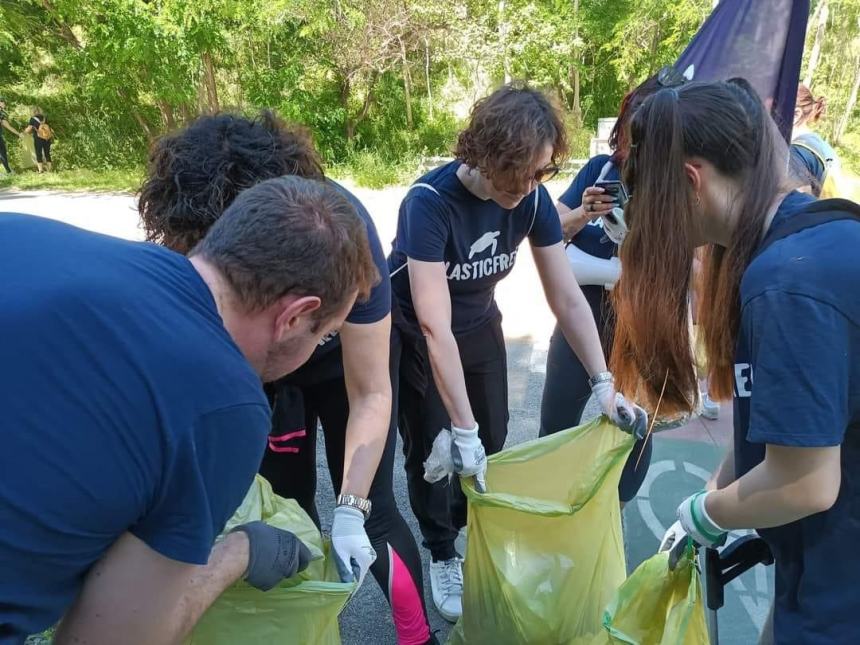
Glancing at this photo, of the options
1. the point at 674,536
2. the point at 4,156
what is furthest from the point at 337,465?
the point at 4,156

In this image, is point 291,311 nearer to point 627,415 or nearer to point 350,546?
point 350,546

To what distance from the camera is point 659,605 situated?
4.09 ft

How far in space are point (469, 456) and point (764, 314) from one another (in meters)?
0.93

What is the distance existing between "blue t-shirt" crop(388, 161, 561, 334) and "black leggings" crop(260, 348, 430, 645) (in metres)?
0.33

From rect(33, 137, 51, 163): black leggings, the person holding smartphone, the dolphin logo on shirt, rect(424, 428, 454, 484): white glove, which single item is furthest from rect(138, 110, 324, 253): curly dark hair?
rect(33, 137, 51, 163): black leggings

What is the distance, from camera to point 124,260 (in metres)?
0.79

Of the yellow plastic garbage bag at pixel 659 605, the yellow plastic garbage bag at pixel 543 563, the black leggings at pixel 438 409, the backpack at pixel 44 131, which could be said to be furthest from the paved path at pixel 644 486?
the backpack at pixel 44 131

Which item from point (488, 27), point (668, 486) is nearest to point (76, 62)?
point (488, 27)

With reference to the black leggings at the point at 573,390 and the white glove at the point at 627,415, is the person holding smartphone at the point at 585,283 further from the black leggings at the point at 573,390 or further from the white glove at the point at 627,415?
the white glove at the point at 627,415

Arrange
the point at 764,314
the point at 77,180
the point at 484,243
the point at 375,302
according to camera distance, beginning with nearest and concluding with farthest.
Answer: the point at 764,314 → the point at 375,302 → the point at 484,243 → the point at 77,180

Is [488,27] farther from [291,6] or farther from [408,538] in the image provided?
[408,538]

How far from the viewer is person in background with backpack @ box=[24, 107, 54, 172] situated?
1291 cm

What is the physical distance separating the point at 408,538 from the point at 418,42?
12.5 metres

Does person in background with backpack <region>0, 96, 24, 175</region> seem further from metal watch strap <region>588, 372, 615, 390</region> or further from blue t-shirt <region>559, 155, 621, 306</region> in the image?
metal watch strap <region>588, 372, 615, 390</region>
